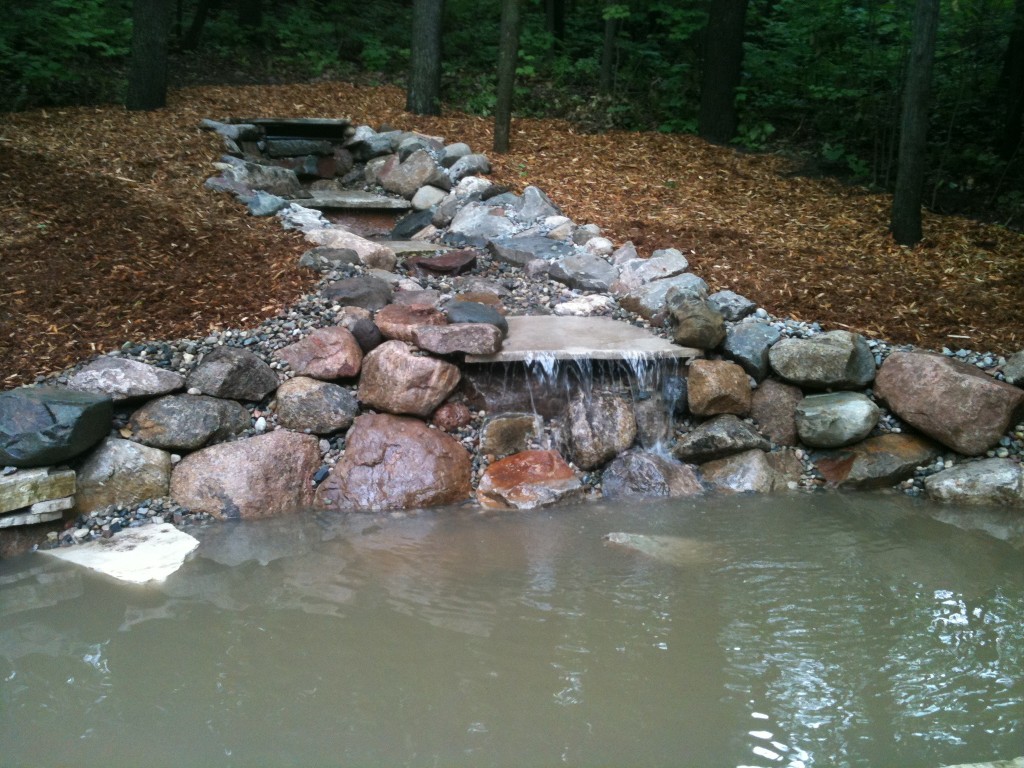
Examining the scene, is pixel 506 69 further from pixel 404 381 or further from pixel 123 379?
pixel 123 379

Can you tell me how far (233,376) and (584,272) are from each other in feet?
9.12

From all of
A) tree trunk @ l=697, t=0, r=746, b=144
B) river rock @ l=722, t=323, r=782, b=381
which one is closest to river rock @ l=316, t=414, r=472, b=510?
river rock @ l=722, t=323, r=782, b=381

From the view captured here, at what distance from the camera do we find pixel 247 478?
478 centimetres

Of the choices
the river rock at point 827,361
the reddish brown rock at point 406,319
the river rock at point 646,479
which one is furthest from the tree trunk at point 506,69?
the river rock at point 646,479

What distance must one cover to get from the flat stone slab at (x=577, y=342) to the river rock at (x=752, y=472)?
72 cm

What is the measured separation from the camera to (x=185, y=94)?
988 cm

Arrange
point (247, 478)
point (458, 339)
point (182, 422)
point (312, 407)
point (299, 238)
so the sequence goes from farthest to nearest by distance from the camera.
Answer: point (299, 238) < point (458, 339) < point (312, 407) < point (182, 422) < point (247, 478)

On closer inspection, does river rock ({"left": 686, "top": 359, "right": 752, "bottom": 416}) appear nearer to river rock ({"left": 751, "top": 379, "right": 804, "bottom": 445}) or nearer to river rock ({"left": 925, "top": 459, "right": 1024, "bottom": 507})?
river rock ({"left": 751, "top": 379, "right": 804, "bottom": 445})

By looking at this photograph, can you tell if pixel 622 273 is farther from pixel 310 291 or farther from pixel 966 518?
pixel 966 518

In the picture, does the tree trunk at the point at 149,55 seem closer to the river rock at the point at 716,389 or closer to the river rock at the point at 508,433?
the river rock at the point at 508,433

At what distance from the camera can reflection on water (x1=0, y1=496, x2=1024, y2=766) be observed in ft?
9.38

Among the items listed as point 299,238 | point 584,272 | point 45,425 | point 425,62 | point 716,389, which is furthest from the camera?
point 425,62

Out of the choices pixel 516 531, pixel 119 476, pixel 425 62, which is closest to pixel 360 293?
pixel 119 476

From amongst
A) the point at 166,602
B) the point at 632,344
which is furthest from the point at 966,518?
the point at 166,602
